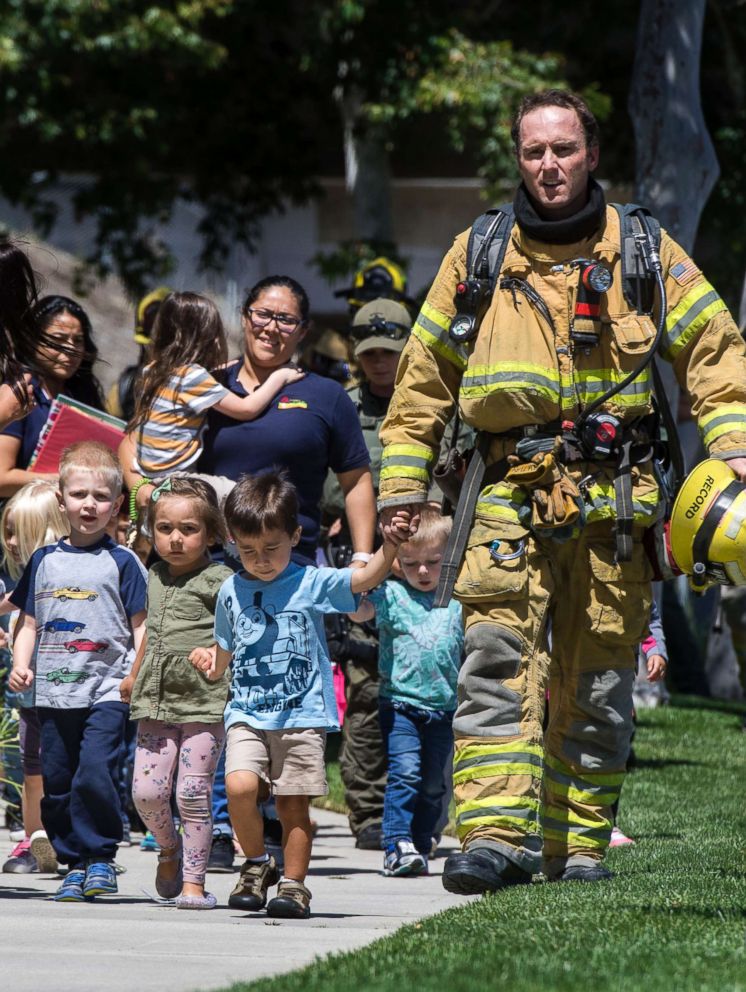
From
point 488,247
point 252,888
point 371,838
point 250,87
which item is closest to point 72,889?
point 252,888

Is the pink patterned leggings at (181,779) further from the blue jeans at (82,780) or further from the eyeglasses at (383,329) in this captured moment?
the eyeglasses at (383,329)

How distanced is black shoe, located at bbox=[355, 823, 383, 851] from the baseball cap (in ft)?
6.80

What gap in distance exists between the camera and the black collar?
5809 millimetres

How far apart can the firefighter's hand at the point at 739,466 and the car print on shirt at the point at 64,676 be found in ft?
7.46

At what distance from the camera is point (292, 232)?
26984 millimetres

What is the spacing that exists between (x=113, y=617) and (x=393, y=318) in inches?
105

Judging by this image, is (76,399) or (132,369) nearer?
(76,399)

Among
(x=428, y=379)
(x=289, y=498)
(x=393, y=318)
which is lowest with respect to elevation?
(x=289, y=498)

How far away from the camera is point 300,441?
23.1ft

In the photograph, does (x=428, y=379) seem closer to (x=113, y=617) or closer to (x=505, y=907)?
(x=113, y=617)

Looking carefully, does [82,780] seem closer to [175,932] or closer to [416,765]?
[175,932]

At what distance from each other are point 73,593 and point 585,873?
1.93 metres

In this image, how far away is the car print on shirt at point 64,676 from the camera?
6258mm

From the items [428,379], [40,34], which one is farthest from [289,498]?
[40,34]
